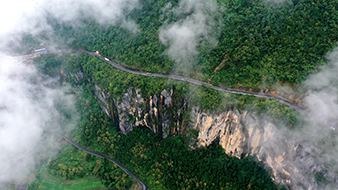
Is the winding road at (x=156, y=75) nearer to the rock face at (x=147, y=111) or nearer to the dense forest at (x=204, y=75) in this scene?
the dense forest at (x=204, y=75)

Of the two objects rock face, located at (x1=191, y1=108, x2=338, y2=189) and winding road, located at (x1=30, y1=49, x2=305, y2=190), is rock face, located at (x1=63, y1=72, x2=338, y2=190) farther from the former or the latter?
winding road, located at (x1=30, y1=49, x2=305, y2=190)

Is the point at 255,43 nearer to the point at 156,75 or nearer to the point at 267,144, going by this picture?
the point at 267,144

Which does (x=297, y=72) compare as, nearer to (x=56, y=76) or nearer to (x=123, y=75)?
(x=123, y=75)

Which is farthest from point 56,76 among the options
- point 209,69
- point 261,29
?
point 261,29

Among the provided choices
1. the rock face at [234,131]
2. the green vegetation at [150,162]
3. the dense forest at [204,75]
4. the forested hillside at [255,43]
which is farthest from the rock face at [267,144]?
the forested hillside at [255,43]

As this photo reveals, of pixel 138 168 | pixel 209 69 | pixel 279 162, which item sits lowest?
pixel 138 168

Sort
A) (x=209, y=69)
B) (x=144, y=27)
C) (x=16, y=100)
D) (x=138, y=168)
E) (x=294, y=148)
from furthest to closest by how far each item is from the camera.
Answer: (x=16, y=100) < (x=144, y=27) < (x=138, y=168) < (x=209, y=69) < (x=294, y=148)

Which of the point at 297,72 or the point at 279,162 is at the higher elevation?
the point at 297,72
